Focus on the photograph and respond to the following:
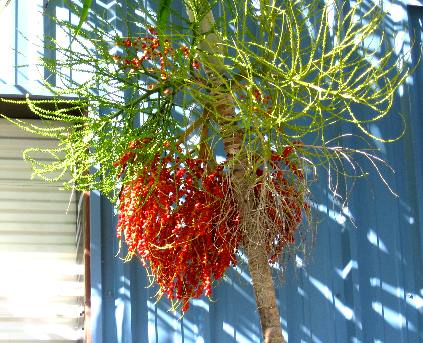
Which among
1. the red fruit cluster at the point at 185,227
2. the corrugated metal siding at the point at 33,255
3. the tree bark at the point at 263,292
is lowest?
the tree bark at the point at 263,292

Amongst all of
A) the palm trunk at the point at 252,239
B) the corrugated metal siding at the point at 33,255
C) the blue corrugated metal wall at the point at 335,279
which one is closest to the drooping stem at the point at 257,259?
the palm trunk at the point at 252,239

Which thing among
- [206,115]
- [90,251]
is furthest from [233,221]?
[90,251]

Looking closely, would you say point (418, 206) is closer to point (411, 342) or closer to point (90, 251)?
point (411, 342)

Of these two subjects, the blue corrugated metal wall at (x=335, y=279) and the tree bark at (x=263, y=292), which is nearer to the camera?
the tree bark at (x=263, y=292)

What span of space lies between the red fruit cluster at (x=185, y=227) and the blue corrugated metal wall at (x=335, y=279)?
1490mm

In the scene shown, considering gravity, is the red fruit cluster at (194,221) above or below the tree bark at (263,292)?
above

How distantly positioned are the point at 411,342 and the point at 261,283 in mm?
2183

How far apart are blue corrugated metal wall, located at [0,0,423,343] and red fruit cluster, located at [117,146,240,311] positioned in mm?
1490

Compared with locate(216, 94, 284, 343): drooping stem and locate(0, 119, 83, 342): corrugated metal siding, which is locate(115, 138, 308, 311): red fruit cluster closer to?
locate(216, 94, 284, 343): drooping stem

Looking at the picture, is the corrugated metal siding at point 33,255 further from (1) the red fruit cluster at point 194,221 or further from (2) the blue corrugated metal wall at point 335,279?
(1) the red fruit cluster at point 194,221

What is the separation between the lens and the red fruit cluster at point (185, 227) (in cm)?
289

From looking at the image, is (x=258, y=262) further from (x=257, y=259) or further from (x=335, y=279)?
(x=335, y=279)

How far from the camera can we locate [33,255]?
15.4 ft

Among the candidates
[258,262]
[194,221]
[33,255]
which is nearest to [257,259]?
[258,262]
